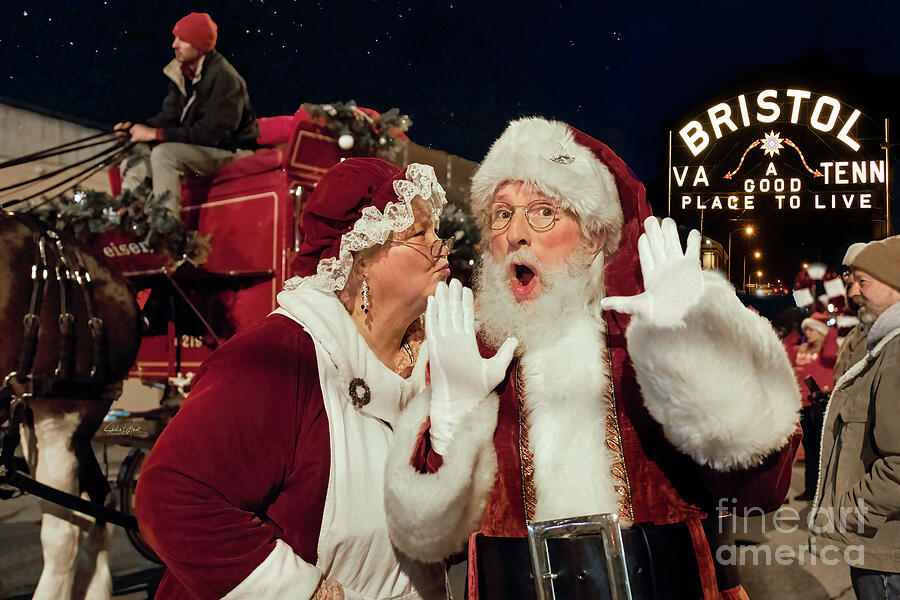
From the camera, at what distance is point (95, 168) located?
4.42 metres

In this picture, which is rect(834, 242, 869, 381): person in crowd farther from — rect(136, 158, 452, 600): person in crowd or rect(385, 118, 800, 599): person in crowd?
rect(136, 158, 452, 600): person in crowd

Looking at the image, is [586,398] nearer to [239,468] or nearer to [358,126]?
[239,468]

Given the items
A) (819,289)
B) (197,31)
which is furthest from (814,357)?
(197,31)

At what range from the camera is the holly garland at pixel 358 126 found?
431cm

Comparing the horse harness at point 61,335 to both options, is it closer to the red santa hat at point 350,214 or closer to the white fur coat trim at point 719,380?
the red santa hat at point 350,214

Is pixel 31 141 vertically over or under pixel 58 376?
over

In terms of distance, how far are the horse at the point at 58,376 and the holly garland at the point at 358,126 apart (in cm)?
168

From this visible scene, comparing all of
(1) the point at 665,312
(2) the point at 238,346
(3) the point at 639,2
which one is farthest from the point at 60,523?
(3) the point at 639,2

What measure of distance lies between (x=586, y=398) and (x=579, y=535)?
0.29m

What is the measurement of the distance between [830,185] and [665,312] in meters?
4.35

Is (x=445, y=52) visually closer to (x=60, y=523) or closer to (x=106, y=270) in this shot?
(x=106, y=270)

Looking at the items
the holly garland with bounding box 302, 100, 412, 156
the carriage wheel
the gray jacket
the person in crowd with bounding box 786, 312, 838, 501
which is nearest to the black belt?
the gray jacket

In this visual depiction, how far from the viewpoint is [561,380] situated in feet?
4.94

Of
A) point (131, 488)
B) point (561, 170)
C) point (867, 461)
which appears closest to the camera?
point (561, 170)
